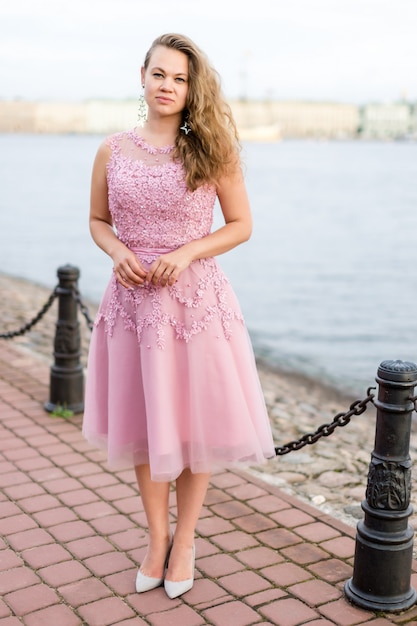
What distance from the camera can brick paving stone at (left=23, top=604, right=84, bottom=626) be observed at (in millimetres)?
2885

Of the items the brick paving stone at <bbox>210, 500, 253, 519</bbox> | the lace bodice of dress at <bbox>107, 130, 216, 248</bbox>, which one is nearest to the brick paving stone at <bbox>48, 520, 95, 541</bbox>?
the brick paving stone at <bbox>210, 500, 253, 519</bbox>

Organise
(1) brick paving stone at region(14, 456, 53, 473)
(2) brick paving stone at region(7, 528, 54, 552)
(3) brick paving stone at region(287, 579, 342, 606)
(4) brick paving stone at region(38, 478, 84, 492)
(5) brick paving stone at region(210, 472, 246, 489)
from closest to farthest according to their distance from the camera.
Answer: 1. (3) brick paving stone at region(287, 579, 342, 606)
2. (2) brick paving stone at region(7, 528, 54, 552)
3. (4) brick paving stone at region(38, 478, 84, 492)
4. (5) brick paving stone at region(210, 472, 246, 489)
5. (1) brick paving stone at region(14, 456, 53, 473)

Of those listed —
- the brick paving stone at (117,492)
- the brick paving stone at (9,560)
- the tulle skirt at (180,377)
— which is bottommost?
the brick paving stone at (117,492)

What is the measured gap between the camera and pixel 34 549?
344 centimetres

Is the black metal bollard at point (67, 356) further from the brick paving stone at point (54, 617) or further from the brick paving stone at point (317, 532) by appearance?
the brick paving stone at point (54, 617)

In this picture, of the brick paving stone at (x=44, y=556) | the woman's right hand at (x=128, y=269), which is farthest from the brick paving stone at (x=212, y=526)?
the woman's right hand at (x=128, y=269)

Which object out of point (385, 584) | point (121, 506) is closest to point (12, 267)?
point (121, 506)

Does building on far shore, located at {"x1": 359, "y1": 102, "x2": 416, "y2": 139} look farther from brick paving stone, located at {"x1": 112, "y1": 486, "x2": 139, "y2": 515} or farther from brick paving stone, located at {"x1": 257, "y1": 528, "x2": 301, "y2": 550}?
brick paving stone, located at {"x1": 257, "y1": 528, "x2": 301, "y2": 550}

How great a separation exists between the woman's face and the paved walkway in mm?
1797

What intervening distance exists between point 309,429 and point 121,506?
260 cm

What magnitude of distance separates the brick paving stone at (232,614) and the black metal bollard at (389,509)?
41 cm

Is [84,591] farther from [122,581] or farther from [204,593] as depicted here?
[204,593]

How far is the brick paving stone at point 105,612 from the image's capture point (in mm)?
2910

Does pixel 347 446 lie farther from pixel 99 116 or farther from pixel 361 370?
pixel 99 116
